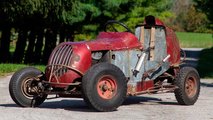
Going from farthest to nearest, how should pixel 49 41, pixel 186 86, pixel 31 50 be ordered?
pixel 31 50 → pixel 49 41 → pixel 186 86

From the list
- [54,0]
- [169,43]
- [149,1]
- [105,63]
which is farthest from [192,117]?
[149,1]

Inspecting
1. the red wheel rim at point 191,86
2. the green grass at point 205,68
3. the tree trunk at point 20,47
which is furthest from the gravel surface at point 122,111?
the tree trunk at point 20,47

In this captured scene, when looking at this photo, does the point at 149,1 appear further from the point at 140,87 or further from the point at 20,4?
the point at 140,87

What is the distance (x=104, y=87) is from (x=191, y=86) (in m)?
2.71

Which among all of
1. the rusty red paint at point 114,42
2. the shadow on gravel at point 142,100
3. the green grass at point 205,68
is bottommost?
the green grass at point 205,68

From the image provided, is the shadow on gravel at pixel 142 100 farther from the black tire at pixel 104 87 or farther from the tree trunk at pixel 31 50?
the tree trunk at pixel 31 50

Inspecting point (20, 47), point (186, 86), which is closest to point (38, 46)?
point (20, 47)

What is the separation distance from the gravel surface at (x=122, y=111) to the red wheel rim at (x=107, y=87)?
361mm

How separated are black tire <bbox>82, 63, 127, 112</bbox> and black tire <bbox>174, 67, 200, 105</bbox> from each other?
1.78m

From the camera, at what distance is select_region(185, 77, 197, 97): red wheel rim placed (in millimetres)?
14383

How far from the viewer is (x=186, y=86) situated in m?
14.4

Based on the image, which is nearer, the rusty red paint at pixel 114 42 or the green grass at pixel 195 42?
the rusty red paint at pixel 114 42

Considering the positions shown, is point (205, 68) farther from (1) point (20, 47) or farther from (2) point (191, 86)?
(2) point (191, 86)

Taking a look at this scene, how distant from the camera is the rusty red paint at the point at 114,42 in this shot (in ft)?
43.4
